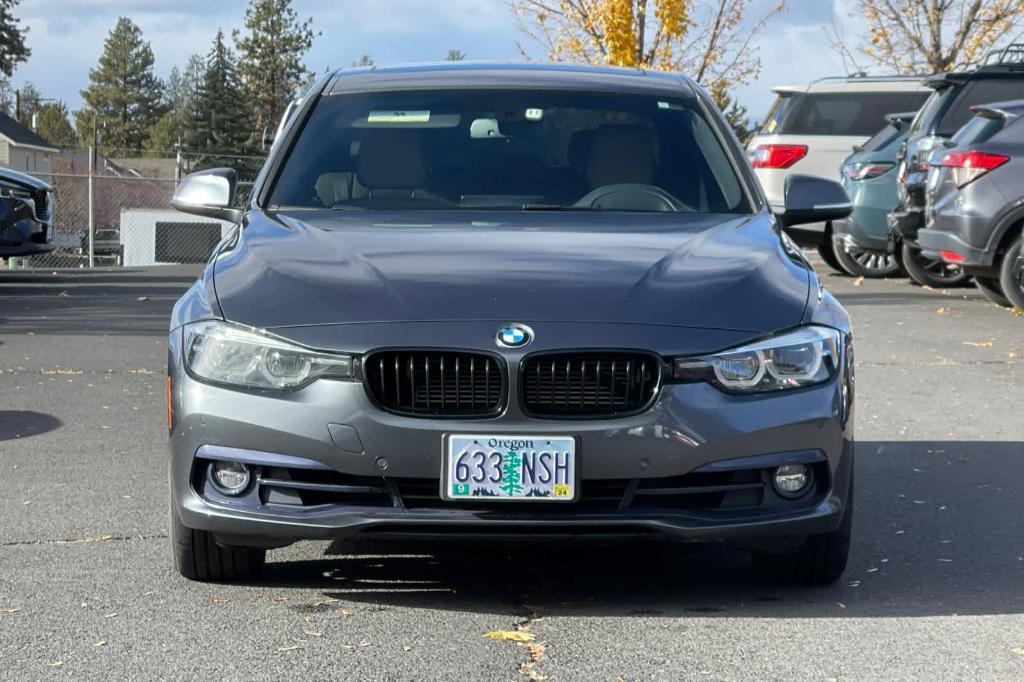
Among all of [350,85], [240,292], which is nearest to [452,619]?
[240,292]

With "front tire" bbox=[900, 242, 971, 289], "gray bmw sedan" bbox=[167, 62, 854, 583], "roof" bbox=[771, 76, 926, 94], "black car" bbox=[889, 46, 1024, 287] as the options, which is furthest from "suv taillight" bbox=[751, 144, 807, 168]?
"gray bmw sedan" bbox=[167, 62, 854, 583]

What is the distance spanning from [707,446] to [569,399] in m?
0.38

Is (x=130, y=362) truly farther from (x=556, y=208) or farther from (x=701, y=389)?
(x=701, y=389)

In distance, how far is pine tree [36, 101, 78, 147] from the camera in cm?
12938

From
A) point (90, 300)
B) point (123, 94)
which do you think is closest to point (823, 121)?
point (90, 300)

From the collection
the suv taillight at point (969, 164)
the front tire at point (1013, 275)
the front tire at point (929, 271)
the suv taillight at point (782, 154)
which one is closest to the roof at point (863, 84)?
the suv taillight at point (782, 154)

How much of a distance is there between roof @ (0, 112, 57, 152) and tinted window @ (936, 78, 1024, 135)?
6314cm

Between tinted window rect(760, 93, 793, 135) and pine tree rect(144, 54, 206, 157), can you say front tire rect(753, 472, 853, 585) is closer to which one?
tinted window rect(760, 93, 793, 135)

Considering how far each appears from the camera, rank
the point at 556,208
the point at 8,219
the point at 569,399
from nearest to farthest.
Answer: the point at 569,399
the point at 556,208
the point at 8,219

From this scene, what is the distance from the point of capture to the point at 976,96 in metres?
16.0

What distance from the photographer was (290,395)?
14.6 feet

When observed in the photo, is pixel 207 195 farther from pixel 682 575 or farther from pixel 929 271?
pixel 929 271

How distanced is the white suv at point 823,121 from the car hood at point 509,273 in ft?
46.8

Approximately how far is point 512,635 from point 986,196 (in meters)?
10.6
